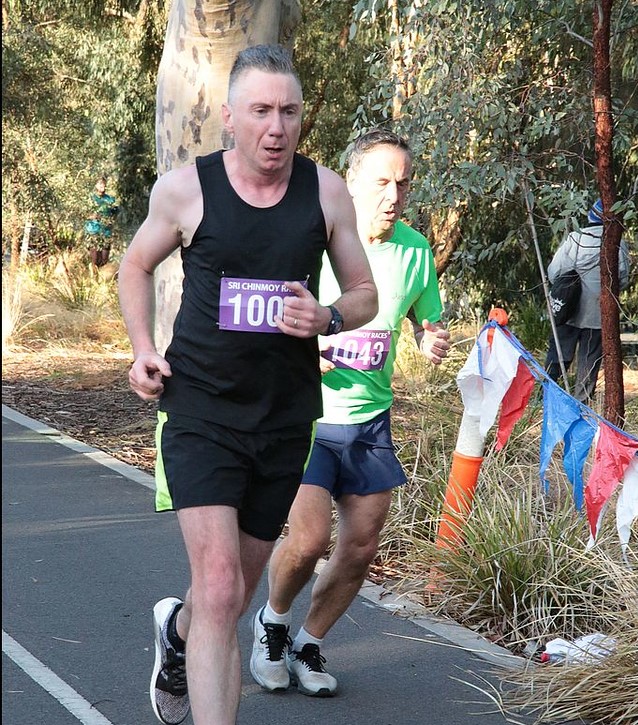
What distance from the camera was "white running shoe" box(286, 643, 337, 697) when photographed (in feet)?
15.8

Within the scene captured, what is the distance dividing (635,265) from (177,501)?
9161 mm

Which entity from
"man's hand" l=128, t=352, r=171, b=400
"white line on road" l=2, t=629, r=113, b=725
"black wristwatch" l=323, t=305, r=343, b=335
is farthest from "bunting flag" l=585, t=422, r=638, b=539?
"white line on road" l=2, t=629, r=113, b=725

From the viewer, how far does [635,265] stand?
479 inches

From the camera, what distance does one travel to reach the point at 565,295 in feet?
36.8

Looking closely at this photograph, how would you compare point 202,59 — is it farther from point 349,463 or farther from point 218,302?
point 218,302

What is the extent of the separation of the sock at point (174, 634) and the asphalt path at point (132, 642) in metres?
0.41

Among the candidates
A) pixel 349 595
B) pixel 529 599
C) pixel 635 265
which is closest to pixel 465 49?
pixel 635 265

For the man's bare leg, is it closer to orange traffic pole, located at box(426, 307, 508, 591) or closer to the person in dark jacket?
orange traffic pole, located at box(426, 307, 508, 591)

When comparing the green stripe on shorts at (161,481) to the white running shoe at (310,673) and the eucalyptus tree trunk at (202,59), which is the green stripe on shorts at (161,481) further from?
the eucalyptus tree trunk at (202,59)

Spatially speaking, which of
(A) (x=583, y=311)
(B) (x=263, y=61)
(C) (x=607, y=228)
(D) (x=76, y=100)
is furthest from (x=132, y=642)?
(D) (x=76, y=100)

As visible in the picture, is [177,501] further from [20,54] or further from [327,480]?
[20,54]

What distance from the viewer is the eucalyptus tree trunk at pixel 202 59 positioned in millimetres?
8102

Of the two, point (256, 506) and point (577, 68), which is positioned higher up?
point (577, 68)

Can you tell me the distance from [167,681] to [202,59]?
505 centimetres
